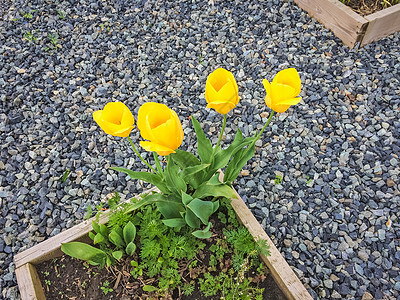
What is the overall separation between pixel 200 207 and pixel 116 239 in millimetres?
396

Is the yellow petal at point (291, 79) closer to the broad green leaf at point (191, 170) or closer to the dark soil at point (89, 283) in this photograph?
the broad green leaf at point (191, 170)

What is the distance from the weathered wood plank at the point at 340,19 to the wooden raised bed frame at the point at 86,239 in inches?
71.3

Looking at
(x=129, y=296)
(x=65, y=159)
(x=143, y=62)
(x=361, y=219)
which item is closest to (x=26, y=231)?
(x=65, y=159)

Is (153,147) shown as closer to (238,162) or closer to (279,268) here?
(238,162)

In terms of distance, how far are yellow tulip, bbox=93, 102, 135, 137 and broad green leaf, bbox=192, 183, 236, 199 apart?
459mm

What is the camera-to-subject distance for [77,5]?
323 cm

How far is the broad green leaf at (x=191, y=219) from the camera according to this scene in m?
1.42

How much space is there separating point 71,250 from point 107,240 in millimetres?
204

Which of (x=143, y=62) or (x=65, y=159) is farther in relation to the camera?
(x=143, y=62)

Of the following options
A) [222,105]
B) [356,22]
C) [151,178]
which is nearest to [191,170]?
[151,178]

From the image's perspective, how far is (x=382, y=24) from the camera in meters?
2.72

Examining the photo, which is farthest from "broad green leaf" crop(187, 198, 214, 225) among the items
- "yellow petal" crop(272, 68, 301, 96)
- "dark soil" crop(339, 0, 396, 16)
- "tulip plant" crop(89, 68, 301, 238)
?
"dark soil" crop(339, 0, 396, 16)

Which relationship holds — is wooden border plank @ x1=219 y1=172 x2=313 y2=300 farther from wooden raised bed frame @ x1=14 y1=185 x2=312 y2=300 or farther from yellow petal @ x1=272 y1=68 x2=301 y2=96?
yellow petal @ x1=272 y1=68 x2=301 y2=96

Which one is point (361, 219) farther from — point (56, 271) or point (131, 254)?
point (56, 271)
